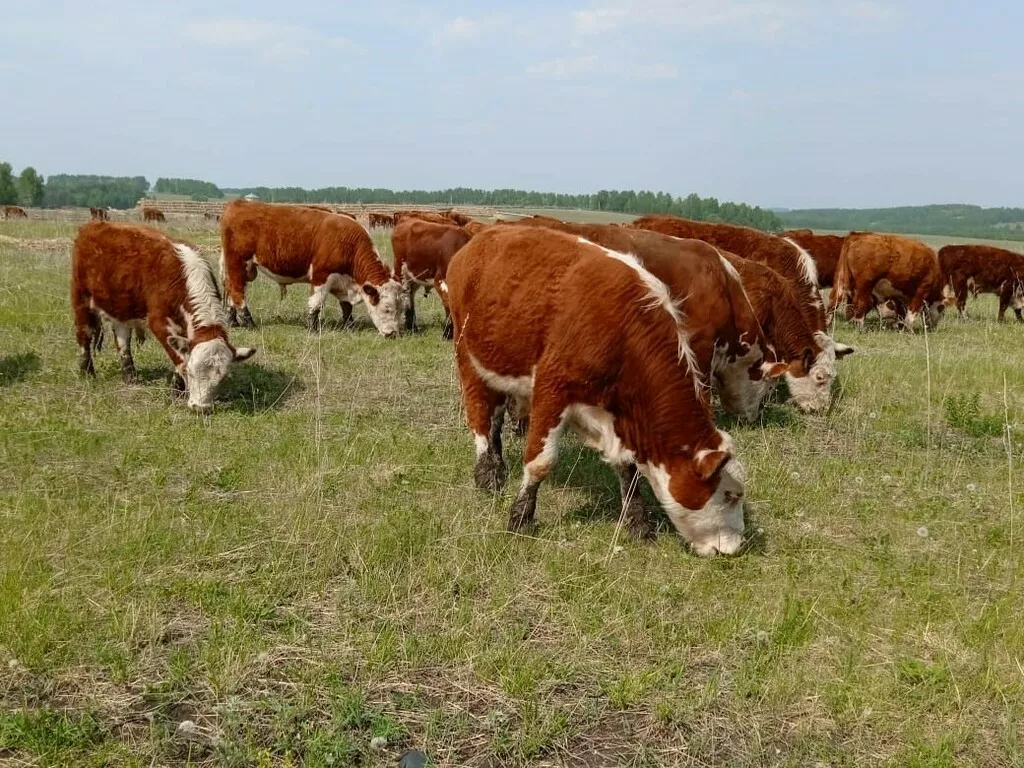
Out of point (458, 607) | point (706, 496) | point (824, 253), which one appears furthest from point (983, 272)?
point (458, 607)

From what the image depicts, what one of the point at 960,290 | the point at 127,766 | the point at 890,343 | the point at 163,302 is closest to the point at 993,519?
the point at 127,766

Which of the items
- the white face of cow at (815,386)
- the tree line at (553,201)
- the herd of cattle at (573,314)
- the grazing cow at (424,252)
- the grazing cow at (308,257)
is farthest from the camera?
the tree line at (553,201)

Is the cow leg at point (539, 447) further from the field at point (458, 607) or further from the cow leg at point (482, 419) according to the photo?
the cow leg at point (482, 419)

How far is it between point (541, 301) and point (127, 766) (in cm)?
401

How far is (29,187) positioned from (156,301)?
122812 millimetres

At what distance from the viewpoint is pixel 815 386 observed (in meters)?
10.6

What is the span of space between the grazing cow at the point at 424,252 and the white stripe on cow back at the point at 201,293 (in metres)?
6.55

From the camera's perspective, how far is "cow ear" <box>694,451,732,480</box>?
18.4 feet

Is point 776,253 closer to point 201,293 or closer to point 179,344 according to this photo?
point 201,293

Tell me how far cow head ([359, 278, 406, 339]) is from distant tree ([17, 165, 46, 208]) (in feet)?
384

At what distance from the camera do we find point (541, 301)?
6254 millimetres

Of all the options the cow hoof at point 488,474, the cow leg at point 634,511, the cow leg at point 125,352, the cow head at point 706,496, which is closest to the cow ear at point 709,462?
the cow head at point 706,496

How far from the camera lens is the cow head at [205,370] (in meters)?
9.17

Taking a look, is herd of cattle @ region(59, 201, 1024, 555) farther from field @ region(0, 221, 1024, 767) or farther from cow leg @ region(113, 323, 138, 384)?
field @ region(0, 221, 1024, 767)
